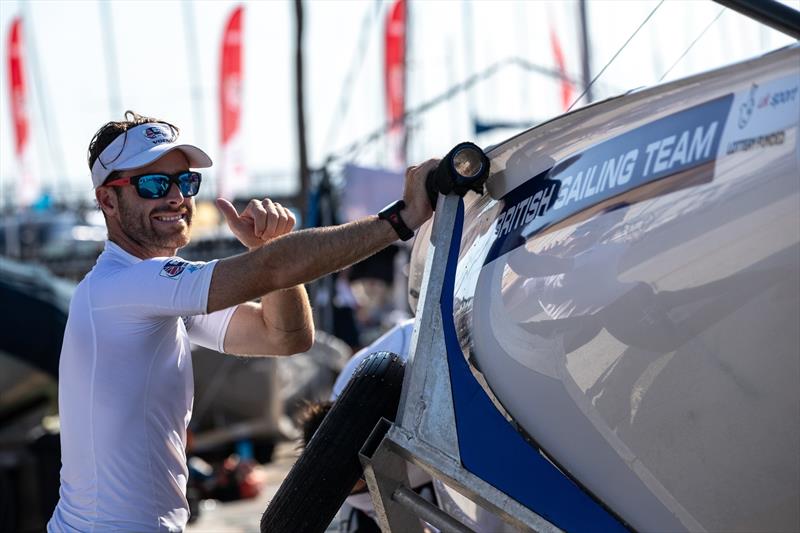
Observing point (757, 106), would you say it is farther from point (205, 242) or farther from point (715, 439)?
point (205, 242)

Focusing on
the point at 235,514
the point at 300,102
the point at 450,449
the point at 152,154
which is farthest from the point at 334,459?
the point at 300,102

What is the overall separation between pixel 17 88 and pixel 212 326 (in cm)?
2316

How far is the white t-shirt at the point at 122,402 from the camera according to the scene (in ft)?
9.98

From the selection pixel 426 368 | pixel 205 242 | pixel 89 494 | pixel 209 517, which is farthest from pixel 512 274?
pixel 205 242

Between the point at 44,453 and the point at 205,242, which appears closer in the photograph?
the point at 44,453

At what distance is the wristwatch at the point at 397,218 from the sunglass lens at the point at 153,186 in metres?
0.65

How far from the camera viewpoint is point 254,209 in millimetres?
3266

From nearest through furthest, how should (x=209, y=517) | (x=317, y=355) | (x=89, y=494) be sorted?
(x=89, y=494)
(x=209, y=517)
(x=317, y=355)

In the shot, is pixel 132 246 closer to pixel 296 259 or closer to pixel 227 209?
pixel 227 209

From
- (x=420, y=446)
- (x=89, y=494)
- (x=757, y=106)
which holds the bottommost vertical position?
(x=89, y=494)

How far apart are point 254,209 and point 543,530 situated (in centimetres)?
114

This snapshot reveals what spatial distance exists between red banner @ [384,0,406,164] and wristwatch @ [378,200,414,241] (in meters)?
17.0

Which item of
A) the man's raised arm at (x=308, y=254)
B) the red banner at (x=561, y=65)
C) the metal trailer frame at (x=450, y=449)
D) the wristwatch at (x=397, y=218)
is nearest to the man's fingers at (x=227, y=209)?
the man's raised arm at (x=308, y=254)

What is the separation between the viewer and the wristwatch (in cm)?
292
